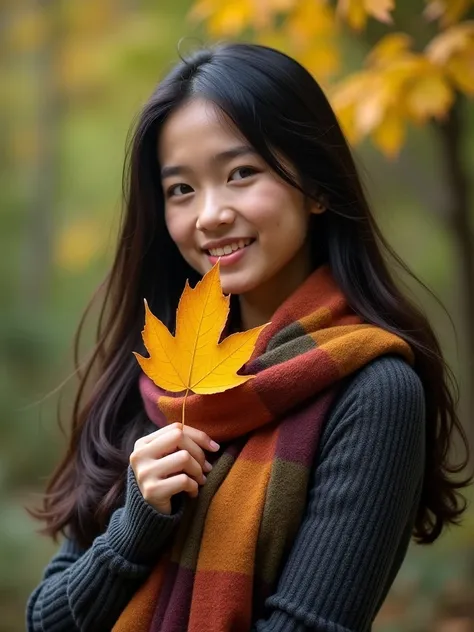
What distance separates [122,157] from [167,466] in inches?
208

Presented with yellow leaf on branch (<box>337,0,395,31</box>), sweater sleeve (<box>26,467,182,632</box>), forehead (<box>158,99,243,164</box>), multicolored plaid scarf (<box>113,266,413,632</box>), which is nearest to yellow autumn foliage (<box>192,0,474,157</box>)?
yellow leaf on branch (<box>337,0,395,31</box>)

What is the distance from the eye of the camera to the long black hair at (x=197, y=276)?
168cm

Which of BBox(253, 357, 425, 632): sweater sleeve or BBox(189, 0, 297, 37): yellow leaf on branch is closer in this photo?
BBox(253, 357, 425, 632): sweater sleeve

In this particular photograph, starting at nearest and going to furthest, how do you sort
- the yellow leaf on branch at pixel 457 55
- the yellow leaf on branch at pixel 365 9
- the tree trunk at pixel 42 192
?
the yellow leaf on branch at pixel 365 9
the yellow leaf on branch at pixel 457 55
the tree trunk at pixel 42 192

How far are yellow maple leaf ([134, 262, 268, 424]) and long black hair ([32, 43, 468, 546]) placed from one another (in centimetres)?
30

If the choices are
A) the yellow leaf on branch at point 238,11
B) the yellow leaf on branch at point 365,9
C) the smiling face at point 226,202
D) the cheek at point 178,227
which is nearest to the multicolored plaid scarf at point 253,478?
the smiling face at point 226,202

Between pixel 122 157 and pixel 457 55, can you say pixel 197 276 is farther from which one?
pixel 122 157

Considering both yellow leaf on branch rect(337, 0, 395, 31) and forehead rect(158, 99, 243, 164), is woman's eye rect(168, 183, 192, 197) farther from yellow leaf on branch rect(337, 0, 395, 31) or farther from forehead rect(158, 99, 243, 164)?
yellow leaf on branch rect(337, 0, 395, 31)

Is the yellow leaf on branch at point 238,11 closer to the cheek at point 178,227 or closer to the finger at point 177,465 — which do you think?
the cheek at point 178,227

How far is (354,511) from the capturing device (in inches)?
56.8

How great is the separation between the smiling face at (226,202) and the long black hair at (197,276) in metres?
0.03

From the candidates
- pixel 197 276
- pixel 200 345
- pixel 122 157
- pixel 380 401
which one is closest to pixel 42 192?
pixel 122 157

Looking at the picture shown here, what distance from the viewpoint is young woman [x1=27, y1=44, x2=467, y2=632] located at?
1.46 metres

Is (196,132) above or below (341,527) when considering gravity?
above
